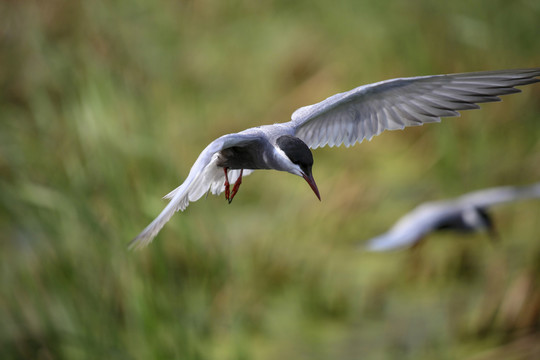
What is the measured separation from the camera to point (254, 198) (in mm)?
3887

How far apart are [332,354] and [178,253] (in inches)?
35.1

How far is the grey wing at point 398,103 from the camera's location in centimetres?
85

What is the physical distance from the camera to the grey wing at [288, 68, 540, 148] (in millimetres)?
848

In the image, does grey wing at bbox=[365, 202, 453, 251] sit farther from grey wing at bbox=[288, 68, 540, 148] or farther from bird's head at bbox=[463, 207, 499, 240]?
grey wing at bbox=[288, 68, 540, 148]

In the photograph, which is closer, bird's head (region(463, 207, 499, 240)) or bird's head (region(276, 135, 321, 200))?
bird's head (region(276, 135, 321, 200))

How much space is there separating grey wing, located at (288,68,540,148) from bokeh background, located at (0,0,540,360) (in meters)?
0.79

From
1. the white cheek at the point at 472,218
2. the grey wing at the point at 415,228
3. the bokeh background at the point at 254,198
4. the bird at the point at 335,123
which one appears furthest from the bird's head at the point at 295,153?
the white cheek at the point at 472,218

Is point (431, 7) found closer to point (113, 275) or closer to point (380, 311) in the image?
point (380, 311)

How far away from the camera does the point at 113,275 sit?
2.16m

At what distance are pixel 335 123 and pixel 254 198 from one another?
2.83 meters

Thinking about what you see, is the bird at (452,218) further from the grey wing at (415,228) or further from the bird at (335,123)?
the bird at (335,123)

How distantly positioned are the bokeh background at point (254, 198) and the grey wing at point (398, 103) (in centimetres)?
79

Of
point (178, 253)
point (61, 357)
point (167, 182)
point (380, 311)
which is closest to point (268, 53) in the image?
point (178, 253)

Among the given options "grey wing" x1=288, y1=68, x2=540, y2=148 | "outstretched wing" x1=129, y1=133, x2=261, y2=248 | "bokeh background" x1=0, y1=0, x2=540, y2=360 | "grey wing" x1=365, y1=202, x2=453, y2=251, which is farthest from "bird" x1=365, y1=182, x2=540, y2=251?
"outstretched wing" x1=129, y1=133, x2=261, y2=248
